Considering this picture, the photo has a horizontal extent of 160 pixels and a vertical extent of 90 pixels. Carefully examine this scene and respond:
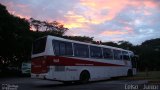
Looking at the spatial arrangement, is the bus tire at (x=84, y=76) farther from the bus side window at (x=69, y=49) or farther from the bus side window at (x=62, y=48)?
the bus side window at (x=62, y=48)

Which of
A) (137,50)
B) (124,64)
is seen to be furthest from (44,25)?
(124,64)

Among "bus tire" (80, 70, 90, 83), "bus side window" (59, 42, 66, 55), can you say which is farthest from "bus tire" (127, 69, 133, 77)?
"bus side window" (59, 42, 66, 55)

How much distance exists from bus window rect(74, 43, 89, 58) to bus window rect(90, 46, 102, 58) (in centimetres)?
67

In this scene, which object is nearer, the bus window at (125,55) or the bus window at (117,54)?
the bus window at (117,54)

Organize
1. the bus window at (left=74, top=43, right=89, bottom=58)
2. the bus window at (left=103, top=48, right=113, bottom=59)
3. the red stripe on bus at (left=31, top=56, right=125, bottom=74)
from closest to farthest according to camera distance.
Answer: the red stripe on bus at (left=31, top=56, right=125, bottom=74)
the bus window at (left=74, top=43, right=89, bottom=58)
the bus window at (left=103, top=48, right=113, bottom=59)

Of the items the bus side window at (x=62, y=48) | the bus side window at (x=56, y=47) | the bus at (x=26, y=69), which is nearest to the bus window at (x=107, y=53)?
the bus side window at (x=62, y=48)

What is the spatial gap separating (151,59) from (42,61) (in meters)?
56.4

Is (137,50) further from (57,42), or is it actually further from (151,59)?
(57,42)

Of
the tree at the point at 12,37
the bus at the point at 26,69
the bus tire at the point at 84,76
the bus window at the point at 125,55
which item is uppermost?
the tree at the point at 12,37

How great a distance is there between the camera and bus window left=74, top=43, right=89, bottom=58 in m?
24.0

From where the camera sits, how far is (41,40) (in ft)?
74.0

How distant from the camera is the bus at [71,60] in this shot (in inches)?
858

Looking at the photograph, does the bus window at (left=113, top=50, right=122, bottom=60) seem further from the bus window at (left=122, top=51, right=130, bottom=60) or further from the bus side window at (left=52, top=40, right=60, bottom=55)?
the bus side window at (left=52, top=40, right=60, bottom=55)

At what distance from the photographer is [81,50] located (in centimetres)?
2469
